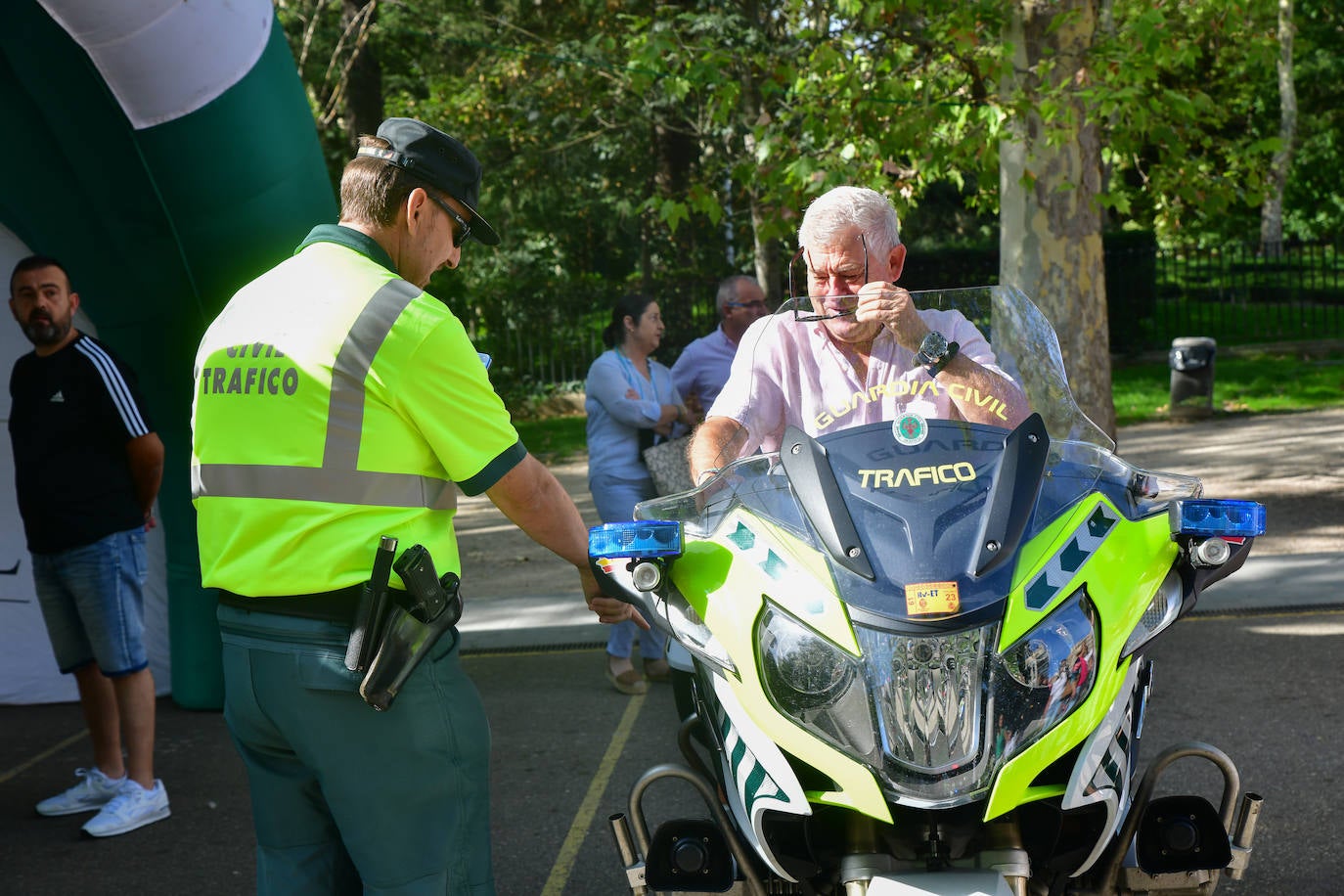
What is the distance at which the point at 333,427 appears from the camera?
2484 mm

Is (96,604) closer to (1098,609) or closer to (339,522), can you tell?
(339,522)

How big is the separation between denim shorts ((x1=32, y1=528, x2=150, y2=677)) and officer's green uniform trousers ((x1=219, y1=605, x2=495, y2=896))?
2.48 m

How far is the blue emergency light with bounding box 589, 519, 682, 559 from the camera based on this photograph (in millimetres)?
2641

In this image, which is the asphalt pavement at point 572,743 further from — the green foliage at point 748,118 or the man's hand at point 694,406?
the green foliage at point 748,118

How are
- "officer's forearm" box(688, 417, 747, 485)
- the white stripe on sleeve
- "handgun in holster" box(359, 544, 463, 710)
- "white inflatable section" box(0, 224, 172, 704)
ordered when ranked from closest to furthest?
"handgun in holster" box(359, 544, 463, 710), "officer's forearm" box(688, 417, 747, 485), the white stripe on sleeve, "white inflatable section" box(0, 224, 172, 704)

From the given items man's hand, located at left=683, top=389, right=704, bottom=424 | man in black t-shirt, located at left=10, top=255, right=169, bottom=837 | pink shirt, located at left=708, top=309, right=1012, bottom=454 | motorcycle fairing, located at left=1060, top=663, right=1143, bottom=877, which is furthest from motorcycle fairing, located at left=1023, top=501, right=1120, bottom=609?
man's hand, located at left=683, top=389, right=704, bottom=424

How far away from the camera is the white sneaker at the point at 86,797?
5.04m

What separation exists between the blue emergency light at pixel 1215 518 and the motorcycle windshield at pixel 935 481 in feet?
0.35

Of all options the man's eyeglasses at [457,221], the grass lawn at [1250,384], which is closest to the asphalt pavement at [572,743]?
the man's eyeglasses at [457,221]

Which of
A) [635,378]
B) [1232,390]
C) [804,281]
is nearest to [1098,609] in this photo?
[804,281]

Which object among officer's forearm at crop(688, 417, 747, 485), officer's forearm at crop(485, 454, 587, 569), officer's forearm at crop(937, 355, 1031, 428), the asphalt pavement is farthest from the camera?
the asphalt pavement

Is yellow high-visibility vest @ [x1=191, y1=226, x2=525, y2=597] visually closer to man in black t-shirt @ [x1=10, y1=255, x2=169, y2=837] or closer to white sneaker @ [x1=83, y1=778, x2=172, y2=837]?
man in black t-shirt @ [x1=10, y1=255, x2=169, y2=837]

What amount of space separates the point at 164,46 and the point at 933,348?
130 inches

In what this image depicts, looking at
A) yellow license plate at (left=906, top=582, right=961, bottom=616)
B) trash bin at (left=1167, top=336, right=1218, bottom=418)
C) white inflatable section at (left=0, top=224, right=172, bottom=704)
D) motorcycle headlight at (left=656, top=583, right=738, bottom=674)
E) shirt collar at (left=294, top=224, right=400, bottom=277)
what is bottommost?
trash bin at (left=1167, top=336, right=1218, bottom=418)
